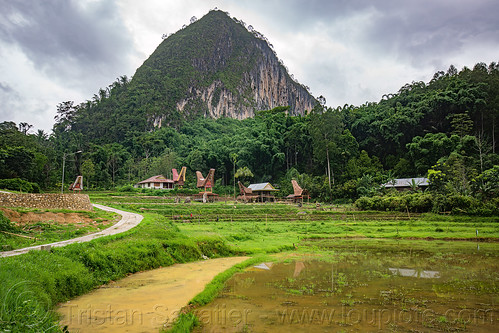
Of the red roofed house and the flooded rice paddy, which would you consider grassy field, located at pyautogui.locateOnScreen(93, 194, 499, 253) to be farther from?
the red roofed house

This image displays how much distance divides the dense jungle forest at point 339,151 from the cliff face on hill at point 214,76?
34.2m

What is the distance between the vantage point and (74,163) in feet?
227

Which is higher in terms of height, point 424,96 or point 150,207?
point 424,96

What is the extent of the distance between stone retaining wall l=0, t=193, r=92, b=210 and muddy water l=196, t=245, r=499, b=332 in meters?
14.6

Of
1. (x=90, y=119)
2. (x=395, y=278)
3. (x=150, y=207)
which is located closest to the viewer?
(x=395, y=278)

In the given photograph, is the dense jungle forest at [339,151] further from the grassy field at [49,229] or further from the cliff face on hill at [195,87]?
the cliff face on hill at [195,87]

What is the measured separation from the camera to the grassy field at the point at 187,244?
5.81 meters

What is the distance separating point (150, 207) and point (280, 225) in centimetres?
1544

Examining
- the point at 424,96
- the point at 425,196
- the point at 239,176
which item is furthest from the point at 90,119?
the point at 425,196

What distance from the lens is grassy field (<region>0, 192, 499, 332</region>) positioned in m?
5.81

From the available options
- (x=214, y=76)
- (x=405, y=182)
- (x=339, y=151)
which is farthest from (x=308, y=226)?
(x=214, y=76)

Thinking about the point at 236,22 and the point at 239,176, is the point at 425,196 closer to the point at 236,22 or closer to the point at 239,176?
the point at 239,176

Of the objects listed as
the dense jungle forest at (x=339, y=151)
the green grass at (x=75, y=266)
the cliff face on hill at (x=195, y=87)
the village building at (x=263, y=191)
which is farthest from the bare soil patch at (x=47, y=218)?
the cliff face on hill at (x=195, y=87)

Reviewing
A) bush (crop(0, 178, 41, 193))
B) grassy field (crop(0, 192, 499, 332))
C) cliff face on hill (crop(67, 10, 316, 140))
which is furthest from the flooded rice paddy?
cliff face on hill (crop(67, 10, 316, 140))
